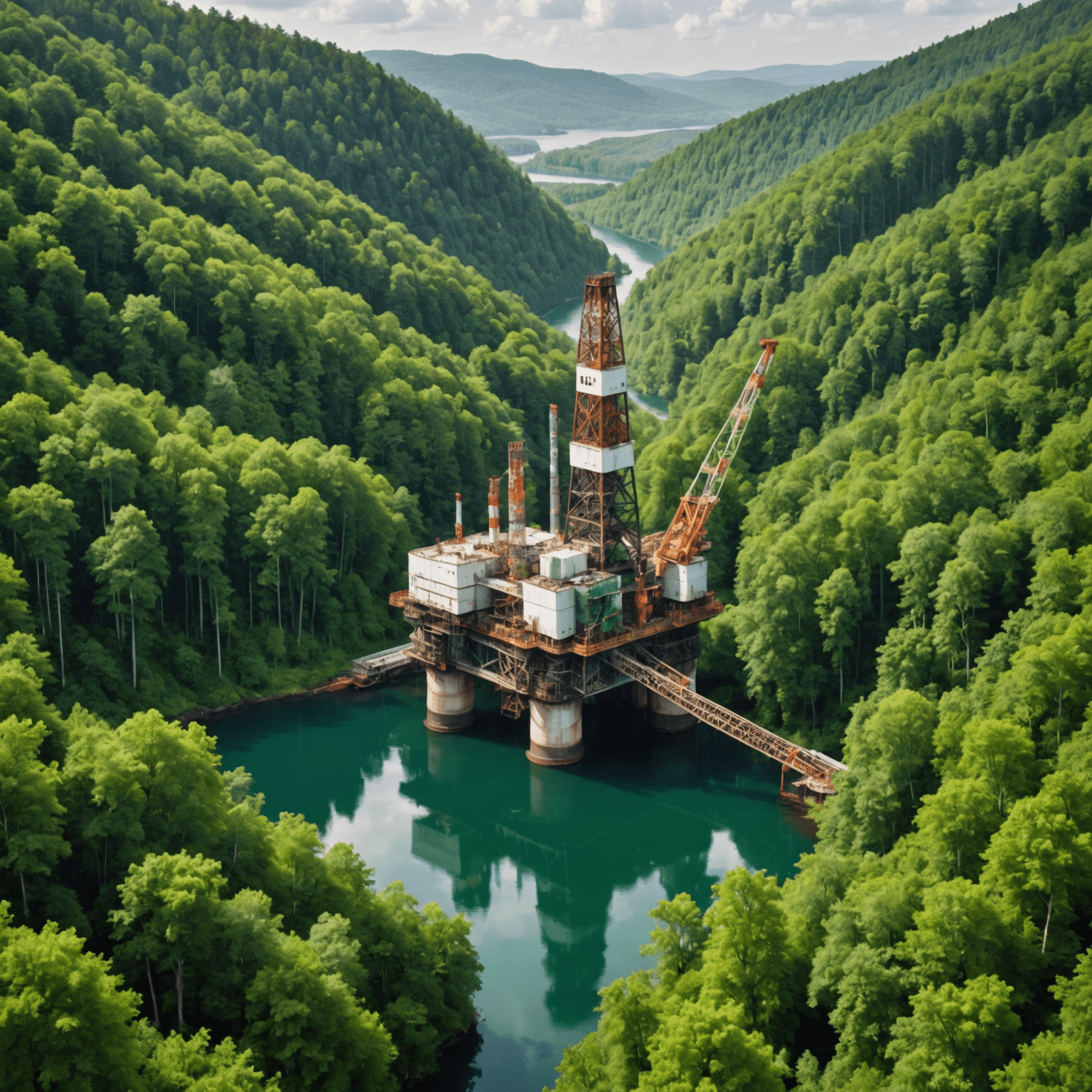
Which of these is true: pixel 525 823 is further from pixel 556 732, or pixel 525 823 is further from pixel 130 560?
pixel 130 560

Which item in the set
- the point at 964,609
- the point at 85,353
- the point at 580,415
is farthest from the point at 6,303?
the point at 964,609

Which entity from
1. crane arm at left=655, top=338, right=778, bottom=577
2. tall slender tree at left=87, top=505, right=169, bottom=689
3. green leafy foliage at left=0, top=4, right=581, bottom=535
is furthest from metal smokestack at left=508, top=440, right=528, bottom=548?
green leafy foliage at left=0, top=4, right=581, bottom=535

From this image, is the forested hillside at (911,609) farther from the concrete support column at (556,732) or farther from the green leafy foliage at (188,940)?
the concrete support column at (556,732)

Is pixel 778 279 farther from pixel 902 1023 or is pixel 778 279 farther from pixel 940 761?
pixel 902 1023

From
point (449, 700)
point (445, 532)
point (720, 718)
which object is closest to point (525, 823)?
point (449, 700)

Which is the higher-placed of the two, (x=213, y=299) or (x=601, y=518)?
(x=213, y=299)

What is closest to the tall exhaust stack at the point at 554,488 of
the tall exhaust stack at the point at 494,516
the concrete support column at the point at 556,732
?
the tall exhaust stack at the point at 494,516
